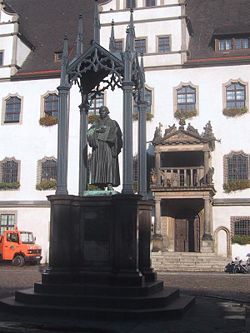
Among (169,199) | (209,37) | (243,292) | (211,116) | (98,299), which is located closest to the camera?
(98,299)

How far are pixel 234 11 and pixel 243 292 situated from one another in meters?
23.0

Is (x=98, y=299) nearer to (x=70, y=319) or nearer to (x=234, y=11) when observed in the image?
(x=70, y=319)

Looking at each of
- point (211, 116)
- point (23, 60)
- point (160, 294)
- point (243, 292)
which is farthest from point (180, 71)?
point (160, 294)

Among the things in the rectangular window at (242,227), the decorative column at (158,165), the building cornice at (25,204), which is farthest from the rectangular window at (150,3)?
the rectangular window at (242,227)

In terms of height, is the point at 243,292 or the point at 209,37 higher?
the point at 209,37

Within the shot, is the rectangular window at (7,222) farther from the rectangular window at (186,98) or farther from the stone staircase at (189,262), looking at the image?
the rectangular window at (186,98)

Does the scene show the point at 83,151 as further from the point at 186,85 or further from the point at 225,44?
the point at 225,44

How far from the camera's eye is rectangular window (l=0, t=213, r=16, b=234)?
31.2 meters

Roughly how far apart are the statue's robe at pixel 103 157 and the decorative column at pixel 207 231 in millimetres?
17015

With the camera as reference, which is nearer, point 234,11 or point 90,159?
point 90,159

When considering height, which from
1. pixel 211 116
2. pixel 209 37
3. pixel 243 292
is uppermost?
pixel 209 37

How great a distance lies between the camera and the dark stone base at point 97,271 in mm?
8477

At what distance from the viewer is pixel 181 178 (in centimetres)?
2816

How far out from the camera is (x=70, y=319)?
317 inches
